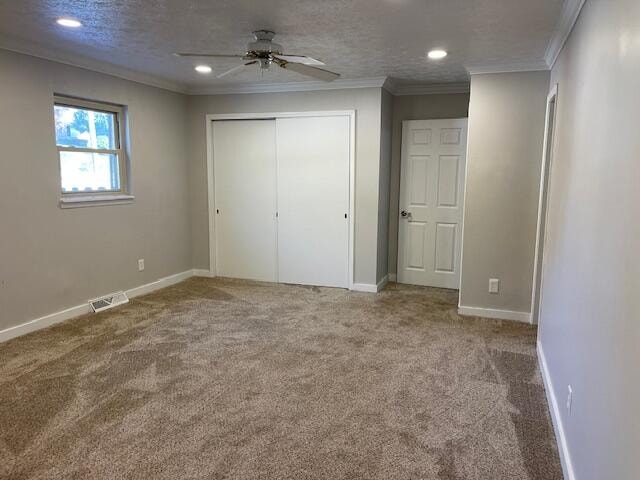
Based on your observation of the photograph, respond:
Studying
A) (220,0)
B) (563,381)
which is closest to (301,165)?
(220,0)

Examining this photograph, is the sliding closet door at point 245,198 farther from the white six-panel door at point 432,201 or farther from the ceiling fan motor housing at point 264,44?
the ceiling fan motor housing at point 264,44

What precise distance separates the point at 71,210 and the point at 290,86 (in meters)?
2.59

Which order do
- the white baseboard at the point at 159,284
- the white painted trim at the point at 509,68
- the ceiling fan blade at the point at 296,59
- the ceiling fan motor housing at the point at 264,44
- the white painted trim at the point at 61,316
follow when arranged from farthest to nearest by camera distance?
the white baseboard at the point at 159,284 → the white painted trim at the point at 509,68 → the white painted trim at the point at 61,316 → the ceiling fan motor housing at the point at 264,44 → the ceiling fan blade at the point at 296,59

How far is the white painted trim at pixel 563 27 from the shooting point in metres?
2.59

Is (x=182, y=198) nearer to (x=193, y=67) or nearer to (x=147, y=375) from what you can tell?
(x=193, y=67)

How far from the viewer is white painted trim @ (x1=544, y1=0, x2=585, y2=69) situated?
2.59 m

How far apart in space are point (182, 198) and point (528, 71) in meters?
3.99

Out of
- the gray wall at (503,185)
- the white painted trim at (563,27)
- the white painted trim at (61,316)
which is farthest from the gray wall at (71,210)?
the white painted trim at (563,27)

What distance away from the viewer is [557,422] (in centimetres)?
246

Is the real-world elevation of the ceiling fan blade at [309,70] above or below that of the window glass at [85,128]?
above

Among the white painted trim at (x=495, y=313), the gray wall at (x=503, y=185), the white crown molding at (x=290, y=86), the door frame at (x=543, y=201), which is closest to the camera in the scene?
the door frame at (x=543, y=201)

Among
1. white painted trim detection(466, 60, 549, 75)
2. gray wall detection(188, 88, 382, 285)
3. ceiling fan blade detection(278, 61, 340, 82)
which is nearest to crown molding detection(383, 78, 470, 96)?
gray wall detection(188, 88, 382, 285)

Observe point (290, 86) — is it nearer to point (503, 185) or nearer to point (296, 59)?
point (296, 59)

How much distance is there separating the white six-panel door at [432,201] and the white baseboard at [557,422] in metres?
2.25
